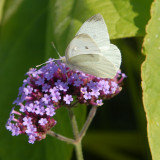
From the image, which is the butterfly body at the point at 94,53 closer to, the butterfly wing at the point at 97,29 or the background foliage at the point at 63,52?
the butterfly wing at the point at 97,29

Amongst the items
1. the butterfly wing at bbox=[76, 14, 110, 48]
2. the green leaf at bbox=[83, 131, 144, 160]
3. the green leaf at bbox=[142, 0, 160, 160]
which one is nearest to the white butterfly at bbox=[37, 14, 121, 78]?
the butterfly wing at bbox=[76, 14, 110, 48]

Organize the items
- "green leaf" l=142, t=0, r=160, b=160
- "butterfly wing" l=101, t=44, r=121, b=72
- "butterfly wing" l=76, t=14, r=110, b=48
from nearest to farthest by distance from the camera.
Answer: "green leaf" l=142, t=0, r=160, b=160 < "butterfly wing" l=76, t=14, r=110, b=48 < "butterfly wing" l=101, t=44, r=121, b=72

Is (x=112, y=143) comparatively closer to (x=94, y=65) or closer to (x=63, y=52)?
(x=63, y=52)

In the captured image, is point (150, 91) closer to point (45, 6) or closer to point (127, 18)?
point (127, 18)

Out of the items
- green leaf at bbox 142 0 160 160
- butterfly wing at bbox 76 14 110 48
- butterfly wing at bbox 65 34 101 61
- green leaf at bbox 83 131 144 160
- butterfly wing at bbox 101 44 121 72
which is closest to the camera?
green leaf at bbox 142 0 160 160

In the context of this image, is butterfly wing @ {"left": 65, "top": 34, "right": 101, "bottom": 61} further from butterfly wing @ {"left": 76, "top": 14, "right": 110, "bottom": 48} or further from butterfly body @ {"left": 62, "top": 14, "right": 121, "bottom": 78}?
butterfly wing @ {"left": 76, "top": 14, "right": 110, "bottom": 48}

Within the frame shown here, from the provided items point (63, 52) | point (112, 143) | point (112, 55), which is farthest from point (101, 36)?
point (112, 143)
